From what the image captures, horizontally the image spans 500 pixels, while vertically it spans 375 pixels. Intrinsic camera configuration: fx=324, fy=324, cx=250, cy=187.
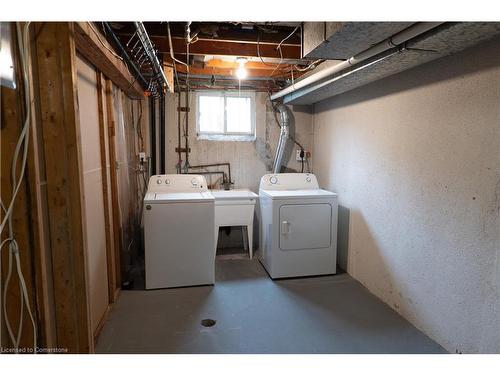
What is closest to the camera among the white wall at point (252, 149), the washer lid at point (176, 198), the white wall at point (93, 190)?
the white wall at point (93, 190)

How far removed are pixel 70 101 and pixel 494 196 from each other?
2.25 meters

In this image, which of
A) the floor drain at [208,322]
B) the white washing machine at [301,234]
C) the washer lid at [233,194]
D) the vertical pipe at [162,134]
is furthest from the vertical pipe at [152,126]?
the floor drain at [208,322]

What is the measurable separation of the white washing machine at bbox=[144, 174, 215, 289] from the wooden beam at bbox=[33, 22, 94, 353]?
133 cm

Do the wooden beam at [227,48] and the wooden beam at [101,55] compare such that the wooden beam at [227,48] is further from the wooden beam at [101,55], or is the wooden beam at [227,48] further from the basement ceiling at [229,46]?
the wooden beam at [101,55]

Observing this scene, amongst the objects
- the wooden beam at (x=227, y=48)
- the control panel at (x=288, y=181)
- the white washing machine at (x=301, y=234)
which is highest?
the wooden beam at (x=227, y=48)

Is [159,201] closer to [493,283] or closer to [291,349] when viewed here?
[291,349]

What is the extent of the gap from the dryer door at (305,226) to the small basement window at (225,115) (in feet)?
4.50

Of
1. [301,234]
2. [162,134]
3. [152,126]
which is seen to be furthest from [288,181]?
[152,126]

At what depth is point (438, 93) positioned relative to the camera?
2162 millimetres

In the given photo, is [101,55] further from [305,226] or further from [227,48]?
[305,226]

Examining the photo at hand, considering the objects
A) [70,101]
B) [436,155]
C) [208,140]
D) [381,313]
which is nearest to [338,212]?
[381,313]

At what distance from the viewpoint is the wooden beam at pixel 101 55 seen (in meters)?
1.65

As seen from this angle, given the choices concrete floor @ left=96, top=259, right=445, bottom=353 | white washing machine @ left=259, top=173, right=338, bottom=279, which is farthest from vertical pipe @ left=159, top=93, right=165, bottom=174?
concrete floor @ left=96, top=259, right=445, bottom=353

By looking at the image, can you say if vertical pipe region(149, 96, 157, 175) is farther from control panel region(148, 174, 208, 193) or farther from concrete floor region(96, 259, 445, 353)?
concrete floor region(96, 259, 445, 353)
